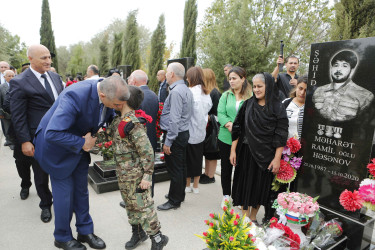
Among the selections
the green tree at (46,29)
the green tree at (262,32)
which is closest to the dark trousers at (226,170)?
the green tree at (262,32)

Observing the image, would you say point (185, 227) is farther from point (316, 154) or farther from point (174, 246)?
point (316, 154)

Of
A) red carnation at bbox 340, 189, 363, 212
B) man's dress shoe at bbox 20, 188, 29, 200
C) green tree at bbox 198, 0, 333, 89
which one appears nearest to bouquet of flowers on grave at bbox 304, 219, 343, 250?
red carnation at bbox 340, 189, 363, 212

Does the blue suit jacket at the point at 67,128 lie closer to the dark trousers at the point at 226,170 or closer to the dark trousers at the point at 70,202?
the dark trousers at the point at 70,202

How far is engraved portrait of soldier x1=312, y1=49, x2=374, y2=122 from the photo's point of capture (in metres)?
2.53

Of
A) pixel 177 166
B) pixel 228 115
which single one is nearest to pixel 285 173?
pixel 228 115

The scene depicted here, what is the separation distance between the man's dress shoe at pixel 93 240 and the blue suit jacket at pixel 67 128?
2.57 feet

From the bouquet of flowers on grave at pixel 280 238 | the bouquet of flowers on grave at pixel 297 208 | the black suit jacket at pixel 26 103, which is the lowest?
the bouquet of flowers on grave at pixel 280 238

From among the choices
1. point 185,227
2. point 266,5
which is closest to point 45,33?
point 266,5

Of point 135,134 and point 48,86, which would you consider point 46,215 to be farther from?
point 135,134

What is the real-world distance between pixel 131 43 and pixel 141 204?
15.9 meters

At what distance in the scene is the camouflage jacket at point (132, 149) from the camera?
7.51 ft

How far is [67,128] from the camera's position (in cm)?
212

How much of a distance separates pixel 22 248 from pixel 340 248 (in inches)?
125

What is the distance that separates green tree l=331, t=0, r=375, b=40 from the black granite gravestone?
18.7 feet
